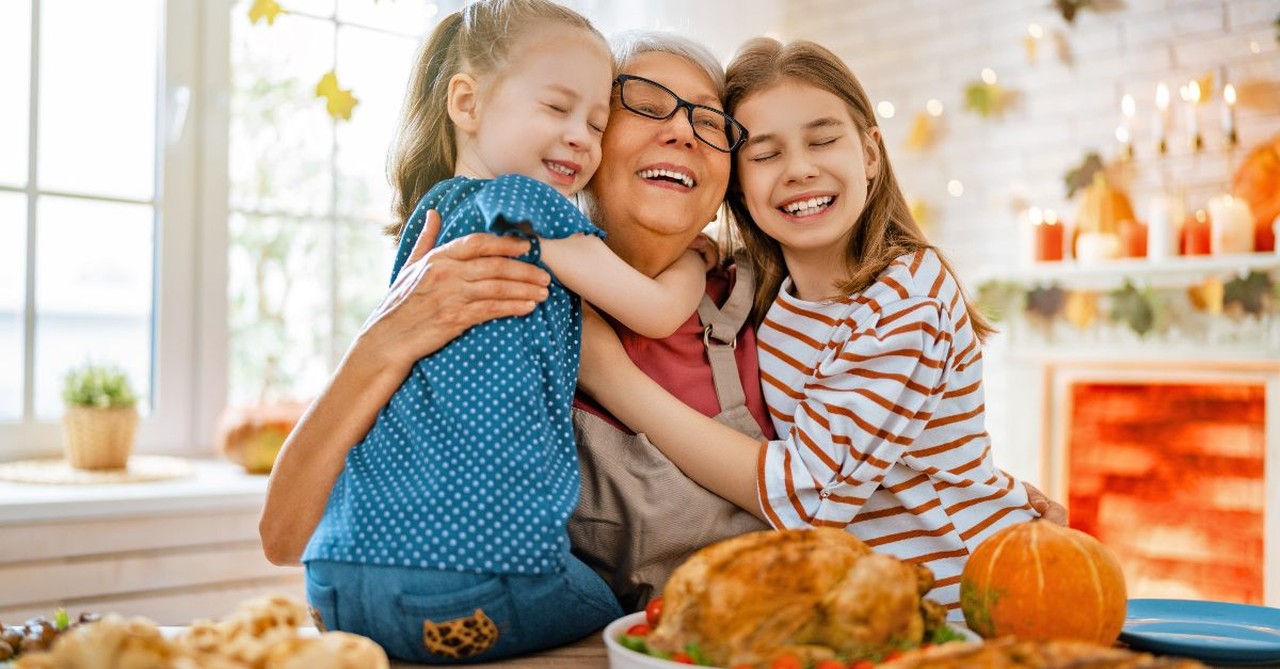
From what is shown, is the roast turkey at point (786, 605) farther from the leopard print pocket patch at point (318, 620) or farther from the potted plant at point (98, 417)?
the potted plant at point (98, 417)

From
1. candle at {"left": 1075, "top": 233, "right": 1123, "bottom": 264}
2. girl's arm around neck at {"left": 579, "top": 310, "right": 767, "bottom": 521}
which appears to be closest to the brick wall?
candle at {"left": 1075, "top": 233, "right": 1123, "bottom": 264}

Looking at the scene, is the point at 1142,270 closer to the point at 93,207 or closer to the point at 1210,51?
the point at 1210,51

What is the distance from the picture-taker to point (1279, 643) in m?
1.07

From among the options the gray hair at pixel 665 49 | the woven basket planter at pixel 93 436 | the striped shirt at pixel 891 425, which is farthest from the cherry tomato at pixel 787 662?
the woven basket planter at pixel 93 436

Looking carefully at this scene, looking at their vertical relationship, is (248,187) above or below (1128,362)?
above

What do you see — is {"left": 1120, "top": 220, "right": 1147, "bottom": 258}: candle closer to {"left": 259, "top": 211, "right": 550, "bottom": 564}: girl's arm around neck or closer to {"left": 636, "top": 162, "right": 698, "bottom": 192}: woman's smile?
{"left": 636, "top": 162, "right": 698, "bottom": 192}: woman's smile

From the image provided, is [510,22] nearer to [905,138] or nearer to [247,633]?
[247,633]

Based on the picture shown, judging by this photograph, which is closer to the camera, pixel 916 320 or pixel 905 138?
pixel 916 320

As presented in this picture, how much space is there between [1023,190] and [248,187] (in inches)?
119

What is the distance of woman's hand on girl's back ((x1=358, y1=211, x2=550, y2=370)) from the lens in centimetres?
124

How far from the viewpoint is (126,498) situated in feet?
8.58

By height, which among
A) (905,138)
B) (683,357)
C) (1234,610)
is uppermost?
(905,138)

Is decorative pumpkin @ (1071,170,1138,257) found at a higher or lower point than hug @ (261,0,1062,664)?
higher

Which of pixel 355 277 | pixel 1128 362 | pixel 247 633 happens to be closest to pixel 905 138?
pixel 1128 362
